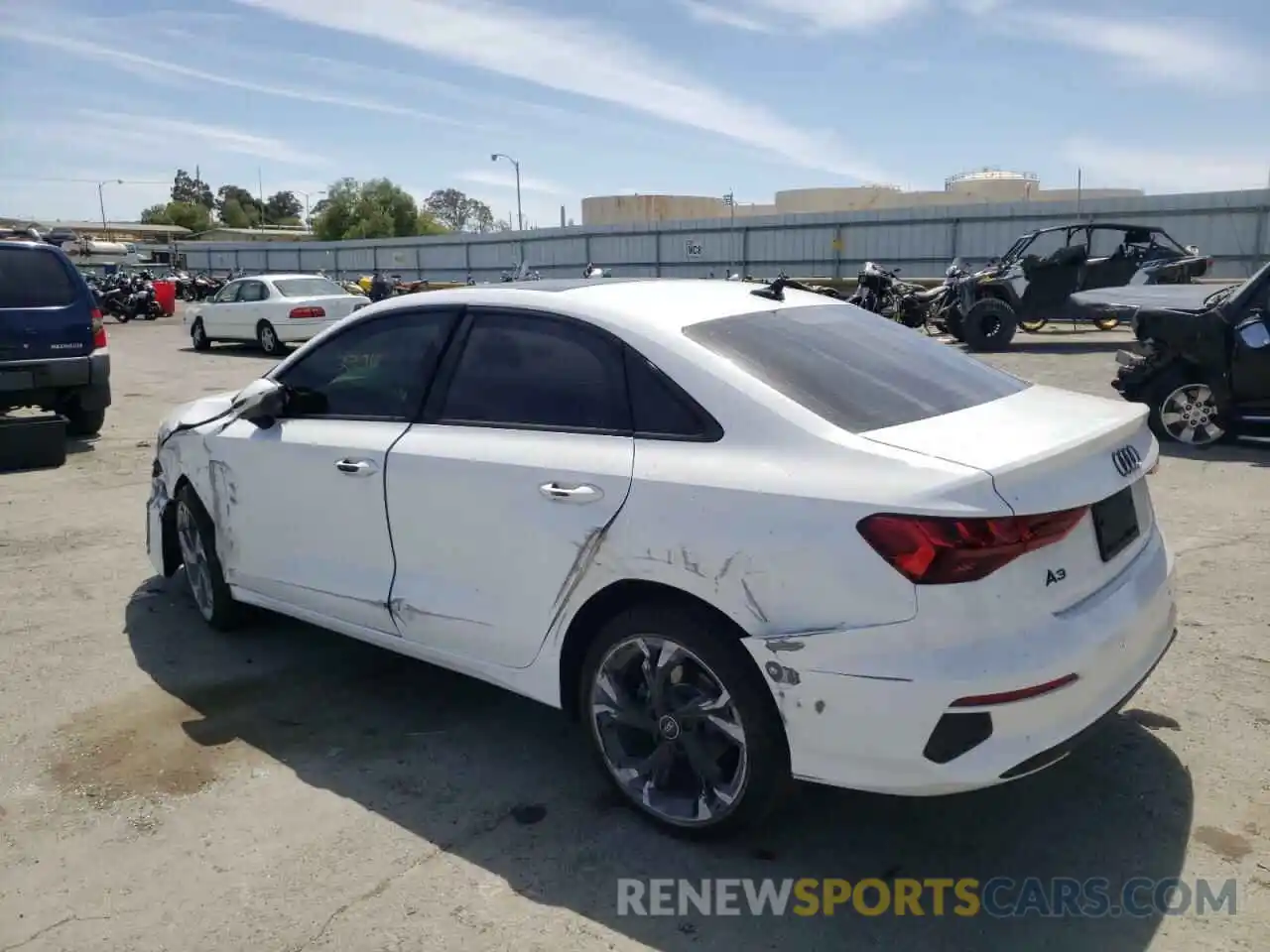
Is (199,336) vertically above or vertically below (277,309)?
below

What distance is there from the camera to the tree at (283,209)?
485ft

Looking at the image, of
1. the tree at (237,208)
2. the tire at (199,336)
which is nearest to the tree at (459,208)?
the tree at (237,208)

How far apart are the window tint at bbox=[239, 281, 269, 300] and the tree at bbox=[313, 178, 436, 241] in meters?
72.3

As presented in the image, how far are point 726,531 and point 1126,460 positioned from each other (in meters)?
1.26

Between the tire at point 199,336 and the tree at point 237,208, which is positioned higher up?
the tree at point 237,208

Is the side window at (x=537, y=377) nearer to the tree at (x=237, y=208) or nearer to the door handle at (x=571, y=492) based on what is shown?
the door handle at (x=571, y=492)

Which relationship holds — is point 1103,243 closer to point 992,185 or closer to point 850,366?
point 850,366

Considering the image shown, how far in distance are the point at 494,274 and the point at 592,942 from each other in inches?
1812

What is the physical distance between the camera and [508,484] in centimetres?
341

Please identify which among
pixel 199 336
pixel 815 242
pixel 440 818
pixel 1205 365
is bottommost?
pixel 440 818

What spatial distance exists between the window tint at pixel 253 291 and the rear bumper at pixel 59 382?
10.2 m

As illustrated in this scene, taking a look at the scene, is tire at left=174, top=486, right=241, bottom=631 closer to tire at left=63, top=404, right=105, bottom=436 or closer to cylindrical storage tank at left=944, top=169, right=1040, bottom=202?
tire at left=63, top=404, right=105, bottom=436

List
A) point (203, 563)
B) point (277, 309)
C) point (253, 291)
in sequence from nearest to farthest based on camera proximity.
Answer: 1. point (203, 563)
2. point (277, 309)
3. point (253, 291)

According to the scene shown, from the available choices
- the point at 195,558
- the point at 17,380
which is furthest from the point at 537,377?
the point at 17,380
